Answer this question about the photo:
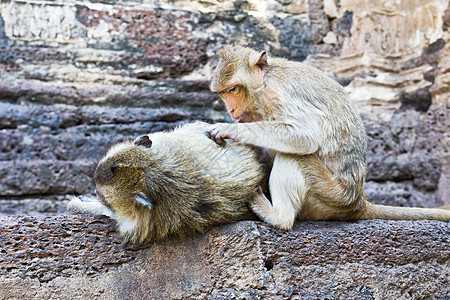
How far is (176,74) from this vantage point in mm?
4949

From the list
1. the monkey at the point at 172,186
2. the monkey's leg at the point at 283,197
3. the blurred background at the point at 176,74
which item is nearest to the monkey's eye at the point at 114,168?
the monkey at the point at 172,186

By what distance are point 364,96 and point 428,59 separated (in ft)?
2.30

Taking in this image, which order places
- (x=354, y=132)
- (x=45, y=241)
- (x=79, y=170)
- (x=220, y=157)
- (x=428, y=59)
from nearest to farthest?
(x=45, y=241) < (x=220, y=157) < (x=354, y=132) < (x=79, y=170) < (x=428, y=59)

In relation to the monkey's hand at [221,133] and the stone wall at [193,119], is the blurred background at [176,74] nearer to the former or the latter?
the stone wall at [193,119]

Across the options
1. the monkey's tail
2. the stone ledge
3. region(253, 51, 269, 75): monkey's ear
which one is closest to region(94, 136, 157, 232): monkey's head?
the stone ledge

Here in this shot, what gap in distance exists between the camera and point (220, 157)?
2.95m

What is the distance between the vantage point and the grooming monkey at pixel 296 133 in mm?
2902

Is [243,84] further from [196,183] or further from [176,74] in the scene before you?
[176,74]

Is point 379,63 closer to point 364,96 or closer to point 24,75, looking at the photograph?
point 364,96

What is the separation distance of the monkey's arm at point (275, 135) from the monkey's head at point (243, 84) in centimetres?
22

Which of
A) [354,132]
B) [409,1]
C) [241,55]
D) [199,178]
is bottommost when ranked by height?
[199,178]

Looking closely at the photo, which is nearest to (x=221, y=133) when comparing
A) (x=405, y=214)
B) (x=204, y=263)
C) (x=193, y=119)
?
(x=204, y=263)

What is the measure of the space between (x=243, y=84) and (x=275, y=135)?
0.41m

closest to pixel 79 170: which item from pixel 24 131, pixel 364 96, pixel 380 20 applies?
pixel 24 131
